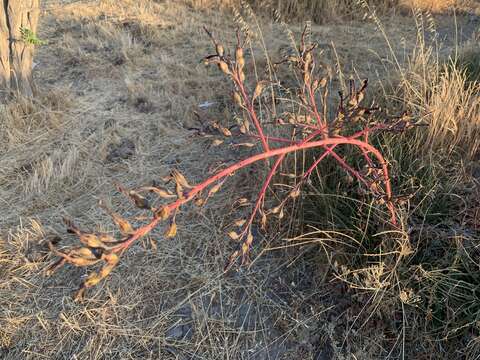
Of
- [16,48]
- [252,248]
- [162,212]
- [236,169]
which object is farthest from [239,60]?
[16,48]

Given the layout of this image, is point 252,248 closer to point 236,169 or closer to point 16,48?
point 236,169

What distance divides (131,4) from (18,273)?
3.85 meters

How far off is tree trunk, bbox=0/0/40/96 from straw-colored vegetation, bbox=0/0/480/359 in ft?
0.54

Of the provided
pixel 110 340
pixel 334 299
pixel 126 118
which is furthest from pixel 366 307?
pixel 126 118

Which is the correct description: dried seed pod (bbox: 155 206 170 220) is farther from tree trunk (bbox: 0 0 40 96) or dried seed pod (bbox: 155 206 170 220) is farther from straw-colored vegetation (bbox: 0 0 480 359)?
tree trunk (bbox: 0 0 40 96)

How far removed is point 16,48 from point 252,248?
7.94 feet

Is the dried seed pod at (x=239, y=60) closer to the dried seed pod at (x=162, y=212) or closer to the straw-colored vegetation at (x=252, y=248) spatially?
the straw-colored vegetation at (x=252, y=248)

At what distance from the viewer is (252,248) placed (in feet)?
7.11

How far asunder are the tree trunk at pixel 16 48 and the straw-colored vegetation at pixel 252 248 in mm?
165

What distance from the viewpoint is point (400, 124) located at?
5.04 feet

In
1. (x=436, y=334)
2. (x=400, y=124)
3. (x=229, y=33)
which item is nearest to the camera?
(x=400, y=124)

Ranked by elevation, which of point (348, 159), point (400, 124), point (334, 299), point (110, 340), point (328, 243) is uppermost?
point (400, 124)

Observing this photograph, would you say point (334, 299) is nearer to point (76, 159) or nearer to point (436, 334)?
point (436, 334)

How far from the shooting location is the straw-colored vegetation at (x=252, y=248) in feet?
5.85
